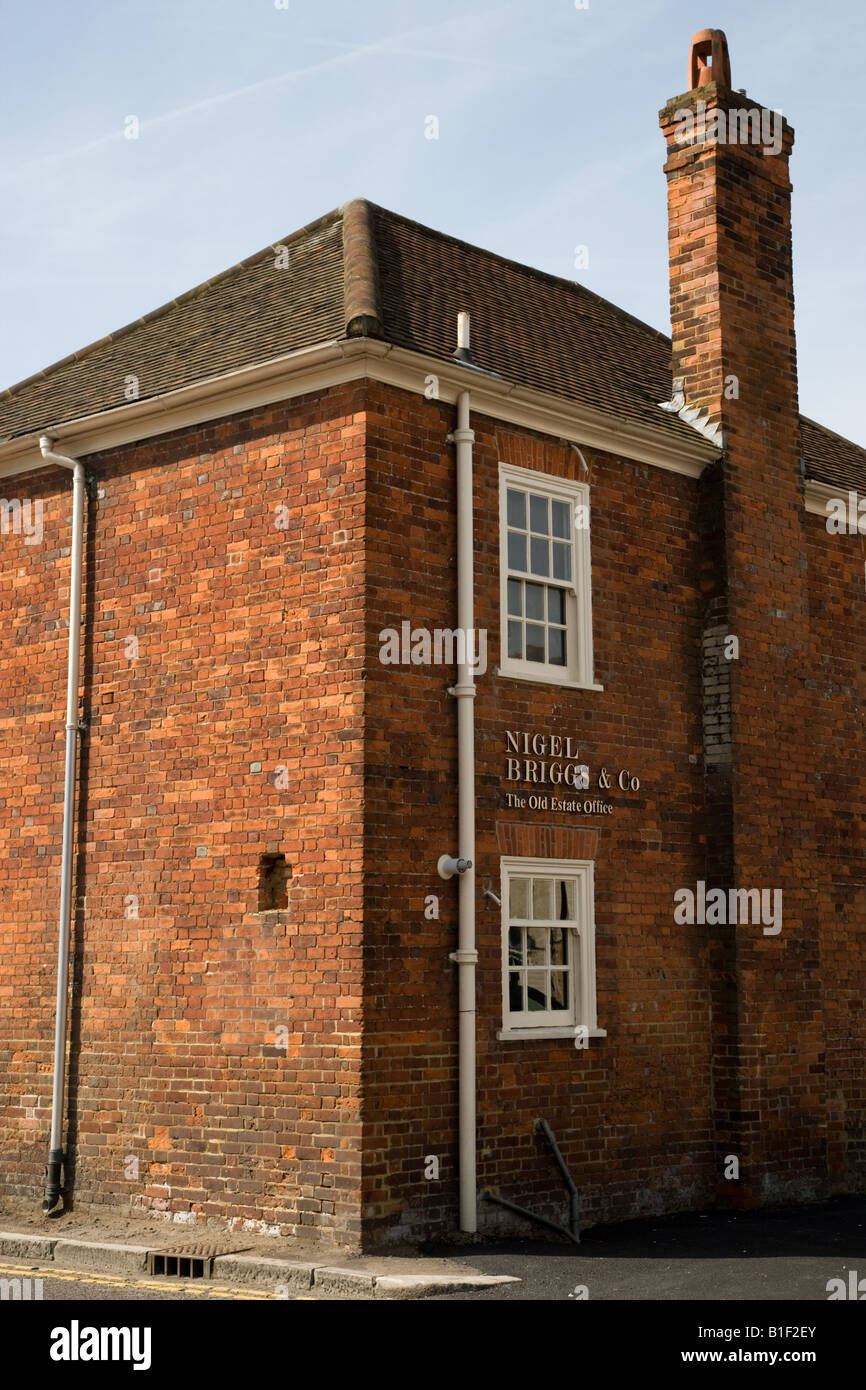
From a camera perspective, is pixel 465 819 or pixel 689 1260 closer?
pixel 689 1260

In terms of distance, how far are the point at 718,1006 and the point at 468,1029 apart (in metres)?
3.25

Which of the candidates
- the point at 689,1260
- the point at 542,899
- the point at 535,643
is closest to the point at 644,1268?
the point at 689,1260

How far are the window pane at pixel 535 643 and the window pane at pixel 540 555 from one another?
488mm

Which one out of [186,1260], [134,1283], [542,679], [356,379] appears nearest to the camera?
→ [134,1283]

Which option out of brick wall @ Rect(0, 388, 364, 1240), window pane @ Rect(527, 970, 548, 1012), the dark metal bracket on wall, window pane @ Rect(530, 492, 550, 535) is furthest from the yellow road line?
window pane @ Rect(530, 492, 550, 535)

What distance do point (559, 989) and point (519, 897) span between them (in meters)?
0.88

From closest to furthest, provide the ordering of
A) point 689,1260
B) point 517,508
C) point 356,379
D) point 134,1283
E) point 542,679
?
point 134,1283 < point 689,1260 < point 356,379 < point 542,679 < point 517,508

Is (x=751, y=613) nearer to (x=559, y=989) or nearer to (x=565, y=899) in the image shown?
(x=565, y=899)

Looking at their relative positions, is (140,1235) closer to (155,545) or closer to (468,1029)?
(468,1029)

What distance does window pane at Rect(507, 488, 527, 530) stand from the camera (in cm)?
1325

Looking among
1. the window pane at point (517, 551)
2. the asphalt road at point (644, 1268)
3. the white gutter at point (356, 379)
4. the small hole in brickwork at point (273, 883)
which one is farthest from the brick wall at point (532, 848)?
the small hole in brickwork at point (273, 883)

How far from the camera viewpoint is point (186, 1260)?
10.9m

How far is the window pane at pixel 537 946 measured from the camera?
42.1 feet

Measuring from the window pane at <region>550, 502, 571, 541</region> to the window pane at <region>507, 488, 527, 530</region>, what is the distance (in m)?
0.38
